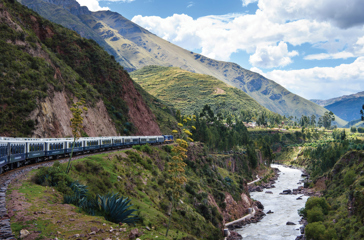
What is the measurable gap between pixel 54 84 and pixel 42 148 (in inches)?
923

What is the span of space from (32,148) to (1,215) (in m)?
17.5

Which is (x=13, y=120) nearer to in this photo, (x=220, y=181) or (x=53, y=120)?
(x=53, y=120)

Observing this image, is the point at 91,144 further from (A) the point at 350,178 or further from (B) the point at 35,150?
(A) the point at 350,178

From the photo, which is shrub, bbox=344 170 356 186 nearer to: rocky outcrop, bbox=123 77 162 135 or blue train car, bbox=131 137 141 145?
blue train car, bbox=131 137 141 145

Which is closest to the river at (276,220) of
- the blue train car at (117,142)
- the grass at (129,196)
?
the grass at (129,196)

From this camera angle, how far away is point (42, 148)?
31516 mm

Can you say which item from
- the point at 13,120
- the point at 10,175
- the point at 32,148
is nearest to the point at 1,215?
the point at 10,175

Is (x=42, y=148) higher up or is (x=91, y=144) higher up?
(x=42, y=148)

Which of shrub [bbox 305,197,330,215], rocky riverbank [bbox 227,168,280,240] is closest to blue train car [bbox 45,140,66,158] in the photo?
rocky riverbank [bbox 227,168,280,240]

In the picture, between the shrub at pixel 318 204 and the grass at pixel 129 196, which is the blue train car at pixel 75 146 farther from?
the shrub at pixel 318 204

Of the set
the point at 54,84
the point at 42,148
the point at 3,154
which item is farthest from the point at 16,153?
the point at 54,84

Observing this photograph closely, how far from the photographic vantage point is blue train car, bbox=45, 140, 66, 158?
1283 inches

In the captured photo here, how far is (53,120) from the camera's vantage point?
46875 millimetres

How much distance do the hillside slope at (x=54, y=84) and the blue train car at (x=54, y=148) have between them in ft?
22.0
